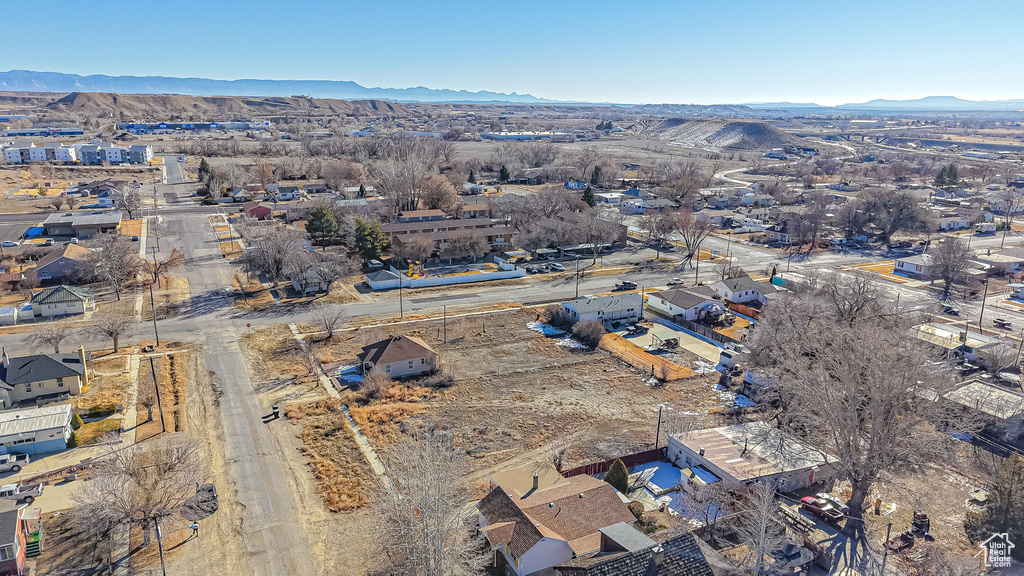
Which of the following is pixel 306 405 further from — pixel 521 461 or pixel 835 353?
pixel 835 353

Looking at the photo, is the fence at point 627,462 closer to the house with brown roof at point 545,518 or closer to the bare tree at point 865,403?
the house with brown roof at point 545,518

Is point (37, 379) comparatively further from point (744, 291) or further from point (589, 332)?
point (744, 291)

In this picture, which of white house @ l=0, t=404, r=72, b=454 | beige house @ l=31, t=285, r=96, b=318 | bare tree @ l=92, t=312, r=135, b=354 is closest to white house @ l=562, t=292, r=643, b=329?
bare tree @ l=92, t=312, r=135, b=354

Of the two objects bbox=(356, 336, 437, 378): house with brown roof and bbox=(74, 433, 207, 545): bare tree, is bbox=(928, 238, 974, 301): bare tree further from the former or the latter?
bbox=(74, 433, 207, 545): bare tree

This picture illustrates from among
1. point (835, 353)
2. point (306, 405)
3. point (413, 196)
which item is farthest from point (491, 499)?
point (413, 196)

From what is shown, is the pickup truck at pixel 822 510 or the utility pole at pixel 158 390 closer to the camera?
the pickup truck at pixel 822 510

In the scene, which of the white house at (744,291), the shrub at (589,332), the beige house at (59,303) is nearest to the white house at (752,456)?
the shrub at (589,332)
